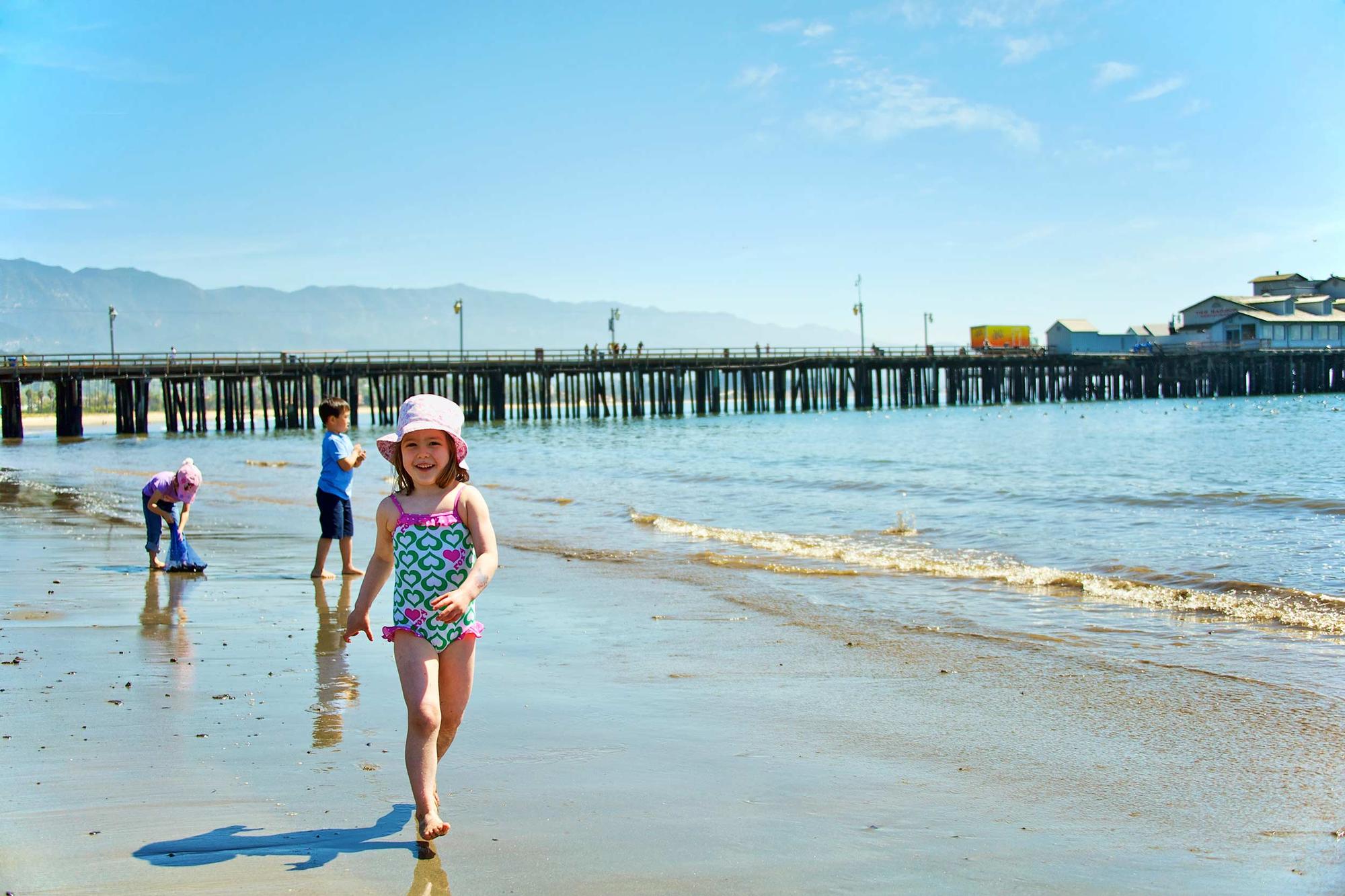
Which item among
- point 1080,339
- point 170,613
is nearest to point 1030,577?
point 170,613

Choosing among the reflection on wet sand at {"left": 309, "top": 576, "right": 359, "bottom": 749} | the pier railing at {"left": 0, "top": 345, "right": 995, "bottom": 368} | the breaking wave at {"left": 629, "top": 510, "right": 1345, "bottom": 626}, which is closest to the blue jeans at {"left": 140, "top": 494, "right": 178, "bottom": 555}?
the reflection on wet sand at {"left": 309, "top": 576, "right": 359, "bottom": 749}

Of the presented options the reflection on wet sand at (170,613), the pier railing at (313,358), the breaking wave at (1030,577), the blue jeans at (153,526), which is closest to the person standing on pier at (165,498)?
the blue jeans at (153,526)

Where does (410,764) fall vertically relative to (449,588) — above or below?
below

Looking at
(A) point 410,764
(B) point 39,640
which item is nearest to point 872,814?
(A) point 410,764

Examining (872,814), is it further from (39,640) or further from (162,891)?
(39,640)

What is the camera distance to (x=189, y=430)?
5209 cm

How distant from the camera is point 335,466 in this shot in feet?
31.0

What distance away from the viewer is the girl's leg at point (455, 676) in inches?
151

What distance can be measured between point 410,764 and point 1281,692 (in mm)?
4359

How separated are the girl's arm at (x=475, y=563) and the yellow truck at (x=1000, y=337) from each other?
8331 centimetres

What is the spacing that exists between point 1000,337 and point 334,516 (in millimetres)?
81149

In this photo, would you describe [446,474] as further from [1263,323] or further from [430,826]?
[1263,323]

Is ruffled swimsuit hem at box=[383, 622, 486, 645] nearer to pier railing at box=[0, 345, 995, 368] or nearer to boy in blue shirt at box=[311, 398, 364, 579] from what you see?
boy in blue shirt at box=[311, 398, 364, 579]

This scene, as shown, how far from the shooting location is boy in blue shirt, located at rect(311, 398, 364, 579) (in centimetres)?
927
